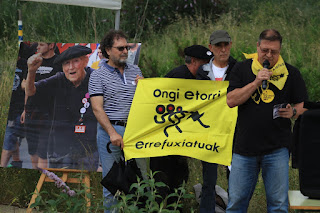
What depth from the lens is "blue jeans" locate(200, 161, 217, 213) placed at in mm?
6742

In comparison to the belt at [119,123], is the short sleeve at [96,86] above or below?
above

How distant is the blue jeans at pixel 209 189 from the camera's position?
22.1 ft

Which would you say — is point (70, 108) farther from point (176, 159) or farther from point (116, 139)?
point (116, 139)

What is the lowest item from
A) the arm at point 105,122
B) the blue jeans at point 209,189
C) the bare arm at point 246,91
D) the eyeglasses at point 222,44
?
the blue jeans at point 209,189

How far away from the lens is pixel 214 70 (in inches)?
262

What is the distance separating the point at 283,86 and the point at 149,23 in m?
10.5

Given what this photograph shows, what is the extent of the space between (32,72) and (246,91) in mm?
3420

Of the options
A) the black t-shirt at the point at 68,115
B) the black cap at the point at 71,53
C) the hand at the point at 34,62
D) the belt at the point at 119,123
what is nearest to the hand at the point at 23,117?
the black t-shirt at the point at 68,115

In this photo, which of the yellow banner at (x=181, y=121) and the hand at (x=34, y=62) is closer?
the yellow banner at (x=181, y=121)

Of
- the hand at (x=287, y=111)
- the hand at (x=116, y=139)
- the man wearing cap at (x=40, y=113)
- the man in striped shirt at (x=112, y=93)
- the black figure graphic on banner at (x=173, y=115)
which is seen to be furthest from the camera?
the man wearing cap at (x=40, y=113)

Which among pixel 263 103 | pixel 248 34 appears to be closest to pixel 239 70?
pixel 263 103

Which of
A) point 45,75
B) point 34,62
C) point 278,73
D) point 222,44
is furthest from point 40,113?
point 278,73

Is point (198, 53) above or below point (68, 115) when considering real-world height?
above

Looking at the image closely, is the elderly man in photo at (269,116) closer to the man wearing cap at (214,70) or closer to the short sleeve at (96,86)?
the man wearing cap at (214,70)
